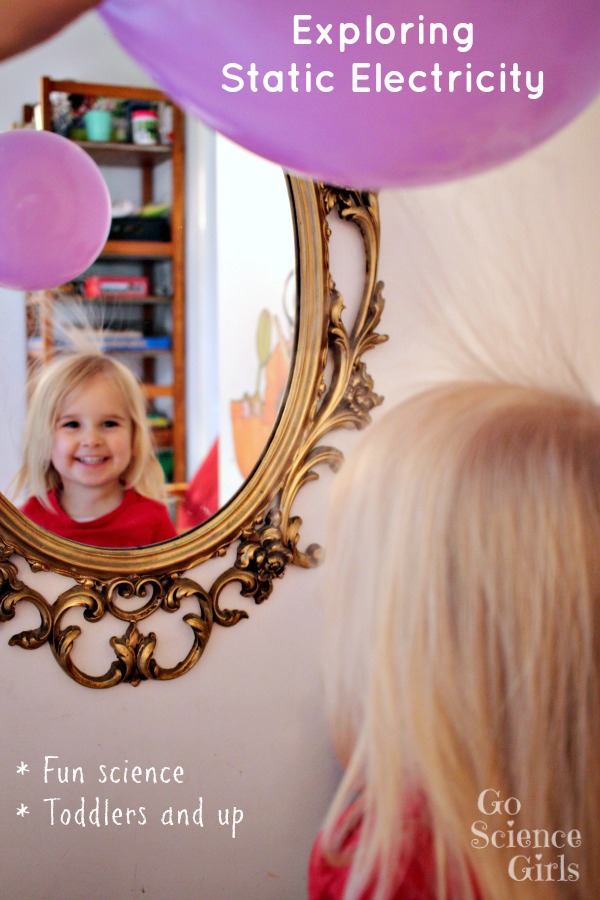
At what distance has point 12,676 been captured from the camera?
3.86 feet

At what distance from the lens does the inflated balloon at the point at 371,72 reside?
645mm

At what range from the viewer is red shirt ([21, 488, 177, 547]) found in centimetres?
118

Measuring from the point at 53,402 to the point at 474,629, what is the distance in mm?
697

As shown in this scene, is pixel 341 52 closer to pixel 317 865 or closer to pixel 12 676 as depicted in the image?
pixel 317 865

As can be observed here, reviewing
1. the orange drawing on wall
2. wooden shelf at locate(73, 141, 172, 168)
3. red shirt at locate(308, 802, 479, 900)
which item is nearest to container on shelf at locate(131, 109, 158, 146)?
wooden shelf at locate(73, 141, 172, 168)

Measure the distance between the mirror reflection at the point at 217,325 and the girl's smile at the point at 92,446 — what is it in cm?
5

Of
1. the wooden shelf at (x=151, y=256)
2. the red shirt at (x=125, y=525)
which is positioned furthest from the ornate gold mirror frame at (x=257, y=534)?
the wooden shelf at (x=151, y=256)

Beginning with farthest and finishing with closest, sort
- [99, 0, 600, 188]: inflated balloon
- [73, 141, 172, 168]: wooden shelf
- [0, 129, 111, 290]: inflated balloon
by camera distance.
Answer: [73, 141, 172, 168]: wooden shelf → [0, 129, 111, 290]: inflated balloon → [99, 0, 600, 188]: inflated balloon

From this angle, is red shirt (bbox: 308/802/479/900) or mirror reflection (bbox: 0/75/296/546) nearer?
red shirt (bbox: 308/802/479/900)

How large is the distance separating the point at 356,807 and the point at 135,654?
53cm

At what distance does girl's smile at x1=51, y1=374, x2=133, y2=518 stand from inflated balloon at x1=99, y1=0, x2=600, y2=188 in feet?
1.77

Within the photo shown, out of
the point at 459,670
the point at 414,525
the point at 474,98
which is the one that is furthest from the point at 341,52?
the point at 459,670

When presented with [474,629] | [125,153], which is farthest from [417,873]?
[125,153]

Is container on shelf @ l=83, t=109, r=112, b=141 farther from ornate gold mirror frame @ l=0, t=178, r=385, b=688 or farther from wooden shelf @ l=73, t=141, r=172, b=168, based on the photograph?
ornate gold mirror frame @ l=0, t=178, r=385, b=688
